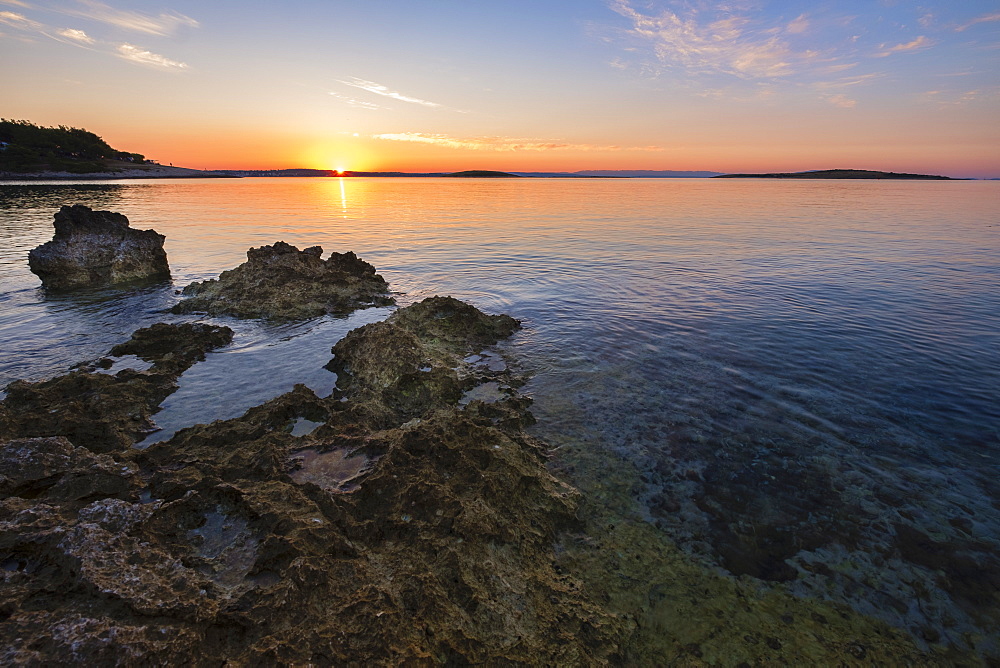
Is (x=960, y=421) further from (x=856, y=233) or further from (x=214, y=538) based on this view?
(x=856, y=233)

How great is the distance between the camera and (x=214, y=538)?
195 inches

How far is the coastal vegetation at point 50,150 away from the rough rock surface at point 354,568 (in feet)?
623

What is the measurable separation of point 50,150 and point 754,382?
221 meters

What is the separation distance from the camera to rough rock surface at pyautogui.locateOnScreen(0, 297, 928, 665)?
3.41m

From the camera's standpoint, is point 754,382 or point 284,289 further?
point 284,289

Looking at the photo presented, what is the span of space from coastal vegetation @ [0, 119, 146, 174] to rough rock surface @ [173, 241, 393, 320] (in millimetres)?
177847

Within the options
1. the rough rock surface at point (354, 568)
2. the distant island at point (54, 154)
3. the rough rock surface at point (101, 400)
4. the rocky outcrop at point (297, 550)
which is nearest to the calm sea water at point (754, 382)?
the rough rock surface at point (101, 400)

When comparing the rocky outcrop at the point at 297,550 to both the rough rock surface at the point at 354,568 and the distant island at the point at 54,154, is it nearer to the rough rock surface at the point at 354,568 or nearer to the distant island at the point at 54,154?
the rough rock surface at the point at 354,568

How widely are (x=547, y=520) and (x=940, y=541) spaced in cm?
515

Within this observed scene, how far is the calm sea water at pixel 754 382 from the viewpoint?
552 centimetres

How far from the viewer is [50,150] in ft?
483

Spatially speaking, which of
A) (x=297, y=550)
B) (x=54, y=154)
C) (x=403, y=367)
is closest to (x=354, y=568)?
(x=297, y=550)

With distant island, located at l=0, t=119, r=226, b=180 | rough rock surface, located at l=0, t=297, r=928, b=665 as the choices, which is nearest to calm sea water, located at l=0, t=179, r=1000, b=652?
rough rock surface, located at l=0, t=297, r=928, b=665

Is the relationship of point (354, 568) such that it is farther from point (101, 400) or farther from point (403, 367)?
point (101, 400)
